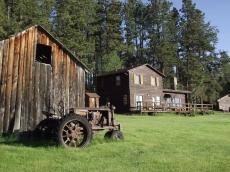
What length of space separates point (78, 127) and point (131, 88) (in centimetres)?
2603

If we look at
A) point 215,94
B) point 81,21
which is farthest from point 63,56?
point 215,94

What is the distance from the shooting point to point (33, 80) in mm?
11742

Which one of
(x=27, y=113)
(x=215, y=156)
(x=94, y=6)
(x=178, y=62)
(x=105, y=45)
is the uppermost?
(x=94, y=6)

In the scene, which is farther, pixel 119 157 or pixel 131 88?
pixel 131 88

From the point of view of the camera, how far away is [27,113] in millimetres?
11250

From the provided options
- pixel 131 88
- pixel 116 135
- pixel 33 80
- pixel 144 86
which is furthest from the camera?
pixel 144 86

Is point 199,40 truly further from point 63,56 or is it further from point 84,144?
point 84,144

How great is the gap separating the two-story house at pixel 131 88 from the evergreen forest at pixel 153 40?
896 cm

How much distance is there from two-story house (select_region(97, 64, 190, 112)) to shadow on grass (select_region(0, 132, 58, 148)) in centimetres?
2262

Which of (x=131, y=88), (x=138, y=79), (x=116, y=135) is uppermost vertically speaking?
(x=138, y=79)

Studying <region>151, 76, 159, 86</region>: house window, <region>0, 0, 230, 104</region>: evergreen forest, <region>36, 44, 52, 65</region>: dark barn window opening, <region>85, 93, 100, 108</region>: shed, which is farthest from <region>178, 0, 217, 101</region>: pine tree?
<region>36, 44, 52, 65</region>: dark barn window opening

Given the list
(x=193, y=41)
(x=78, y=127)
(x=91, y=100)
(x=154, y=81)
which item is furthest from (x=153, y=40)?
(x=78, y=127)

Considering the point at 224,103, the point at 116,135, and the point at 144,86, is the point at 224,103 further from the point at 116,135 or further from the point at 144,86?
the point at 116,135

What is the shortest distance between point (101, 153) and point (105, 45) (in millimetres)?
47929
